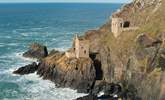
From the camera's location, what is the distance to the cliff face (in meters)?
93.2

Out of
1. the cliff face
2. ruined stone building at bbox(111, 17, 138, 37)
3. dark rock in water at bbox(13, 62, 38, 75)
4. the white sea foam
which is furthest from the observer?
dark rock in water at bbox(13, 62, 38, 75)

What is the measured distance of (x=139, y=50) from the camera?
3981 inches

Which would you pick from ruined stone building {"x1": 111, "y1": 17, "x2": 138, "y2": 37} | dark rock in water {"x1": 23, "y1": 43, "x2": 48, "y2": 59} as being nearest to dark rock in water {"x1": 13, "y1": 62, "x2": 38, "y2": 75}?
dark rock in water {"x1": 23, "y1": 43, "x2": 48, "y2": 59}

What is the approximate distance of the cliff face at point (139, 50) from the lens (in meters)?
93.2

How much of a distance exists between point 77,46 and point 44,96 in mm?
17485

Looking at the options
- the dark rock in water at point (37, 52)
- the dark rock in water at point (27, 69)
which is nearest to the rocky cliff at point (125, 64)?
the dark rock in water at point (27, 69)

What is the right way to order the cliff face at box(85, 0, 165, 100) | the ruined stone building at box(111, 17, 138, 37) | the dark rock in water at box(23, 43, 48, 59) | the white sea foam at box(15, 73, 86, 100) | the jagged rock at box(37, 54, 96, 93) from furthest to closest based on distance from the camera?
the dark rock in water at box(23, 43, 48, 59) < the ruined stone building at box(111, 17, 138, 37) < the jagged rock at box(37, 54, 96, 93) < the white sea foam at box(15, 73, 86, 100) < the cliff face at box(85, 0, 165, 100)

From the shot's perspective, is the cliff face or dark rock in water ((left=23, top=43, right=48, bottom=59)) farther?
dark rock in water ((left=23, top=43, right=48, bottom=59))

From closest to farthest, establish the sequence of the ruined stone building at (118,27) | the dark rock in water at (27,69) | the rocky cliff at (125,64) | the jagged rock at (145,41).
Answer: the rocky cliff at (125,64), the jagged rock at (145,41), the ruined stone building at (118,27), the dark rock in water at (27,69)

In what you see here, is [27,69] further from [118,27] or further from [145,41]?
[145,41]

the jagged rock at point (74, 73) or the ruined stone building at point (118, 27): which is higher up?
the ruined stone building at point (118, 27)

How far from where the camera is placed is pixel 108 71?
11075cm

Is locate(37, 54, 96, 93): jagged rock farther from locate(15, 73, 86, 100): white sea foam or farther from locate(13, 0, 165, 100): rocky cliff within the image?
locate(15, 73, 86, 100): white sea foam

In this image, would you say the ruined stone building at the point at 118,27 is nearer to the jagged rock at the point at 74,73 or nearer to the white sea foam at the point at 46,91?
the jagged rock at the point at 74,73
